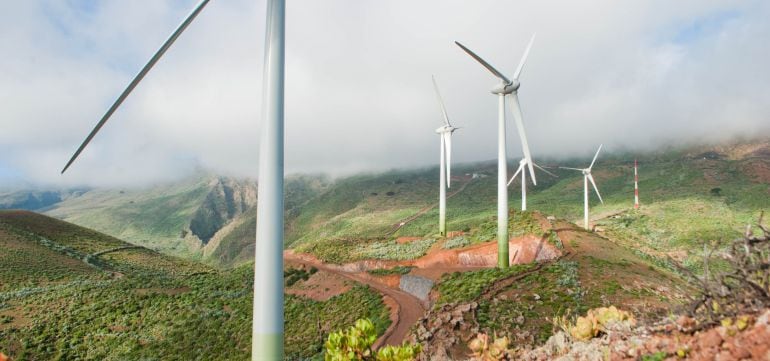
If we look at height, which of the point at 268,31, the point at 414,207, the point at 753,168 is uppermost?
the point at 268,31

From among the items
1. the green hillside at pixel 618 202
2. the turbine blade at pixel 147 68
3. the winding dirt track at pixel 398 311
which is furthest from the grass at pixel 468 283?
the turbine blade at pixel 147 68

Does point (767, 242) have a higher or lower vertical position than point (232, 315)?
higher

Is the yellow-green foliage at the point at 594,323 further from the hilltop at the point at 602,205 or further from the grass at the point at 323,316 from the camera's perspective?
the hilltop at the point at 602,205

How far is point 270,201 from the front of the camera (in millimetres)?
8805

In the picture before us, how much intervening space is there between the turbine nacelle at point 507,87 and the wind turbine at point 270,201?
80.8 ft

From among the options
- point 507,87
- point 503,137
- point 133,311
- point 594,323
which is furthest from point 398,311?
point 133,311

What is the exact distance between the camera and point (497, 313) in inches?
899

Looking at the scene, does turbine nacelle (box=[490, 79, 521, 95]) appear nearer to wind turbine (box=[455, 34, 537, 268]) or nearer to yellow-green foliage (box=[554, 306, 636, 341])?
wind turbine (box=[455, 34, 537, 268])

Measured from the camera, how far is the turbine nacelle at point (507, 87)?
31219mm

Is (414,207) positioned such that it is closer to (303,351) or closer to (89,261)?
(89,261)

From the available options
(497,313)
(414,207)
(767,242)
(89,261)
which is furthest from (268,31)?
(414,207)

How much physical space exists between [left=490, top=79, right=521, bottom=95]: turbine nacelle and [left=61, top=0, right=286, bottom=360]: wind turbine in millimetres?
24623

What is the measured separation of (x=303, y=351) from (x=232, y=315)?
13.6 metres

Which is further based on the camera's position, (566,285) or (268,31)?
(566,285)
